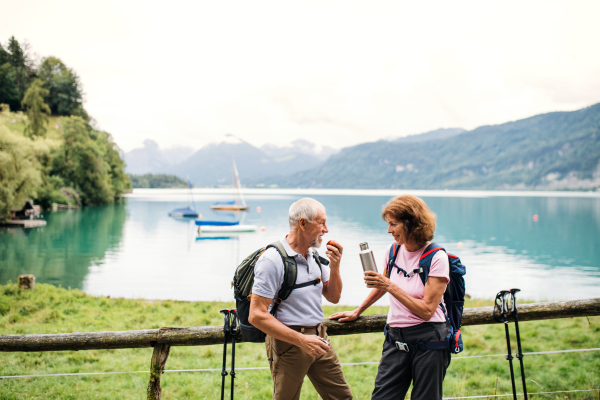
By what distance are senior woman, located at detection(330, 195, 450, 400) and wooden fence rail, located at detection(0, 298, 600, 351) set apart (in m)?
0.59

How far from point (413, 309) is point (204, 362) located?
6.06m

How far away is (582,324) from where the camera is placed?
10438 millimetres

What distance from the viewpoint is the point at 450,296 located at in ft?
10.8

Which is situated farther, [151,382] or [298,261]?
[151,382]

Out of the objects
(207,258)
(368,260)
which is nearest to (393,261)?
(368,260)

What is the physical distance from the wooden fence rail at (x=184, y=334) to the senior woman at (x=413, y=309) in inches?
23.1

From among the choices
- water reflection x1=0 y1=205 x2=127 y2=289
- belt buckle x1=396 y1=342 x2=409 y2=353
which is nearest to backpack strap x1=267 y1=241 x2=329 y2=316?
belt buckle x1=396 y1=342 x2=409 y2=353

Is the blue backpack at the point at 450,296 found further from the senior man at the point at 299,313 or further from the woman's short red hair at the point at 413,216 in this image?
the senior man at the point at 299,313

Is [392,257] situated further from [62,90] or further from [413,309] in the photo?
[62,90]

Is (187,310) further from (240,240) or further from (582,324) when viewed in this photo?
(240,240)

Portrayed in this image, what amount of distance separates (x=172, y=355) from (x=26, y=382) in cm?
275

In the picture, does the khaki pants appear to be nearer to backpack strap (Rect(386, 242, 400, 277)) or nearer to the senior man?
the senior man

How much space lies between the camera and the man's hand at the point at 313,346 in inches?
122

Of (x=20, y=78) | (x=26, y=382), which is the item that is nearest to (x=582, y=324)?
(x=26, y=382)
